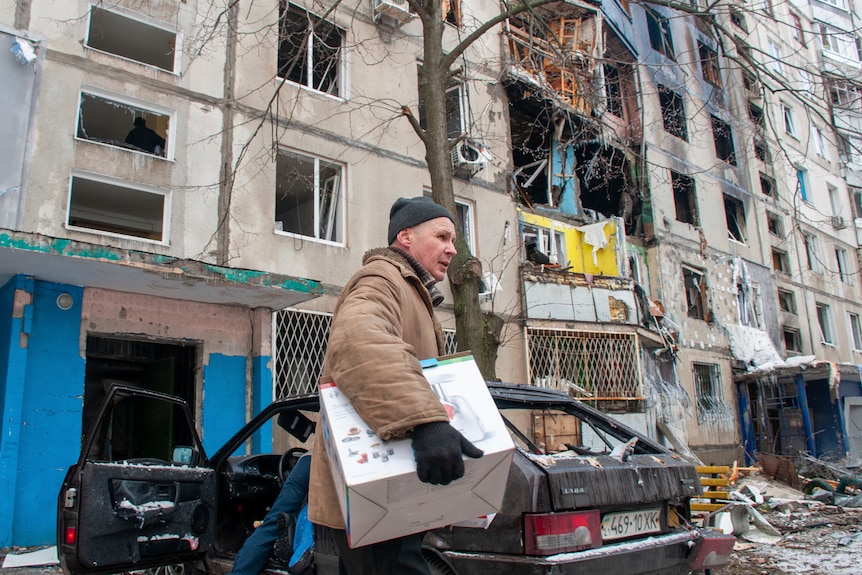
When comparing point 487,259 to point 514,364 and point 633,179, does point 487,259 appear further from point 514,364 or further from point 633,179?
point 633,179

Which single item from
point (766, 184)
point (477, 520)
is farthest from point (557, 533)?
point (766, 184)

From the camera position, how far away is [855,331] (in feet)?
88.0

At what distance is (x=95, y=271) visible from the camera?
7.79m

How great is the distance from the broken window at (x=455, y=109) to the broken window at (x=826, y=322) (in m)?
17.8

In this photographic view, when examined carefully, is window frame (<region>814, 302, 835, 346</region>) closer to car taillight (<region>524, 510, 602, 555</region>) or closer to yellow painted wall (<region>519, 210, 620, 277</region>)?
yellow painted wall (<region>519, 210, 620, 277</region>)

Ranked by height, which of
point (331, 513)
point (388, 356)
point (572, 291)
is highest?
point (572, 291)

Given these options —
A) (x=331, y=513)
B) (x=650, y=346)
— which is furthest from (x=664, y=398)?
(x=331, y=513)

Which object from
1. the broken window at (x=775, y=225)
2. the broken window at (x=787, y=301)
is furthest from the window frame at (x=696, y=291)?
the broken window at (x=775, y=225)

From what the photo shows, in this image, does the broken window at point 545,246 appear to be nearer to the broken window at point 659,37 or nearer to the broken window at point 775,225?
the broken window at point 659,37

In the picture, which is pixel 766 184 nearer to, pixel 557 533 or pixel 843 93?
pixel 843 93

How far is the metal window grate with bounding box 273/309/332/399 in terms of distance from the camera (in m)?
10.1

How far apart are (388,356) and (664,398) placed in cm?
1576

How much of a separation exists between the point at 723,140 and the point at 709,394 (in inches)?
375

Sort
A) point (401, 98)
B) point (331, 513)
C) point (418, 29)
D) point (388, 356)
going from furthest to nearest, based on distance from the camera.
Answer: point (418, 29) < point (401, 98) < point (331, 513) < point (388, 356)
